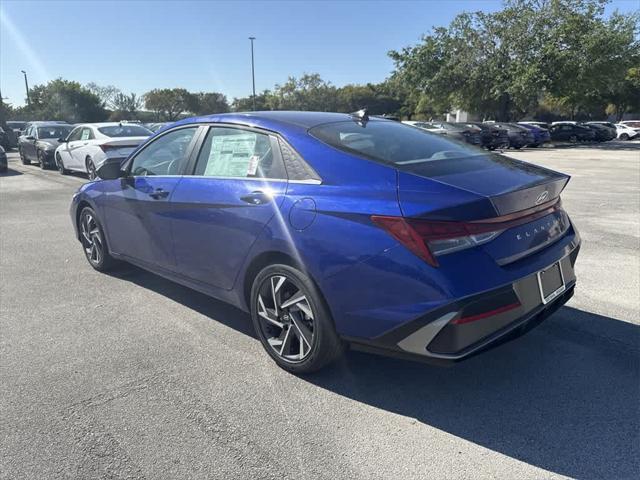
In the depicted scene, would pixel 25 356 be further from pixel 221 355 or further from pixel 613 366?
pixel 613 366

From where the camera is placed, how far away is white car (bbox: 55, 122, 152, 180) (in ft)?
39.6

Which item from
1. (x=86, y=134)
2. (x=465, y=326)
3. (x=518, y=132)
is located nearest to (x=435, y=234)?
(x=465, y=326)

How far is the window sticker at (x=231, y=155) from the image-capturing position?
3.48m

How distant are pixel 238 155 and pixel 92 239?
8.76ft

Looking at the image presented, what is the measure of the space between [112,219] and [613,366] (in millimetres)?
4344

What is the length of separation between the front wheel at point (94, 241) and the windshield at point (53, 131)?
14.4 meters

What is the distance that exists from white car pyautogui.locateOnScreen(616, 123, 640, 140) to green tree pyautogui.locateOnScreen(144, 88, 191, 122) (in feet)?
202

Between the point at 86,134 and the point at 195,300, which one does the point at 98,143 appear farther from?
the point at 195,300

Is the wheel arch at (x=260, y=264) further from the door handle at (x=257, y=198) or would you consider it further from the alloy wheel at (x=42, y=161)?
the alloy wheel at (x=42, y=161)

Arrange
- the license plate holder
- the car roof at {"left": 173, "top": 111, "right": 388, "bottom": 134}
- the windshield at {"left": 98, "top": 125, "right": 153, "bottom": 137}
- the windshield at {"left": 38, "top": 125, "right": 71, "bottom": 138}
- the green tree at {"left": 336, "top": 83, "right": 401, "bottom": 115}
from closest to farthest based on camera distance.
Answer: the license plate holder → the car roof at {"left": 173, "top": 111, "right": 388, "bottom": 134} → the windshield at {"left": 98, "top": 125, "right": 153, "bottom": 137} → the windshield at {"left": 38, "top": 125, "right": 71, "bottom": 138} → the green tree at {"left": 336, "top": 83, "right": 401, "bottom": 115}

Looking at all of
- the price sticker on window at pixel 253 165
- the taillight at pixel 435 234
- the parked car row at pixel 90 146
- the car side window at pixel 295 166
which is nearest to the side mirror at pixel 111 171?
the price sticker on window at pixel 253 165

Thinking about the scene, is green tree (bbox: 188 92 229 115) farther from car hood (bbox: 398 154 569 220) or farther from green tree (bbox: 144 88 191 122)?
car hood (bbox: 398 154 569 220)

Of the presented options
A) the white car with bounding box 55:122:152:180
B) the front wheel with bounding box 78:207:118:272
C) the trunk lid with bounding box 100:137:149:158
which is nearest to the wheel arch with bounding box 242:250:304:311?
the front wheel with bounding box 78:207:118:272

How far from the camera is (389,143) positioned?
11.0ft
